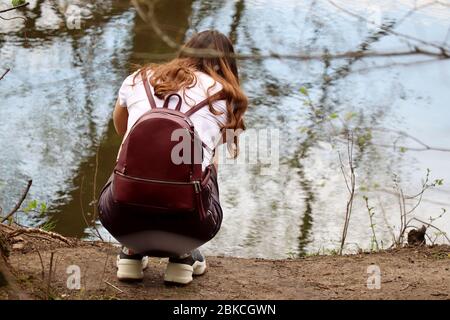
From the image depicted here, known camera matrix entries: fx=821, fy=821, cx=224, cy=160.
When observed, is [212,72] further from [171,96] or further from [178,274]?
[178,274]

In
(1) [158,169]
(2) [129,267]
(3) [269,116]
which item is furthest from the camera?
(3) [269,116]

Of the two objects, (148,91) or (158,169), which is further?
(148,91)

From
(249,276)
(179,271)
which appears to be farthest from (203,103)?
(249,276)

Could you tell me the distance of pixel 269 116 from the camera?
741cm

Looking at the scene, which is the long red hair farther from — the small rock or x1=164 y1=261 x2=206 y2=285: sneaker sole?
the small rock

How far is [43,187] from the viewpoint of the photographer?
6289 millimetres

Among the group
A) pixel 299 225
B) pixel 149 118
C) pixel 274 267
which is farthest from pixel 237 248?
pixel 149 118

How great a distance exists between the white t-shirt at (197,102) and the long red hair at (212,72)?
23 mm

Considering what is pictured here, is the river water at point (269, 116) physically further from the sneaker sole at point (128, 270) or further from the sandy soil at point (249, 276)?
the sneaker sole at point (128, 270)

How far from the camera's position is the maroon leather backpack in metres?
3.02

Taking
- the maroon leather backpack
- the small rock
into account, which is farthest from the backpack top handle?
the small rock

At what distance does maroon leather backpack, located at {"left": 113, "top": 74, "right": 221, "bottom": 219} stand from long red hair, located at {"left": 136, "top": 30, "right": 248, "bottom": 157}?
27cm

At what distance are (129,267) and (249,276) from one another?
0.74 m
